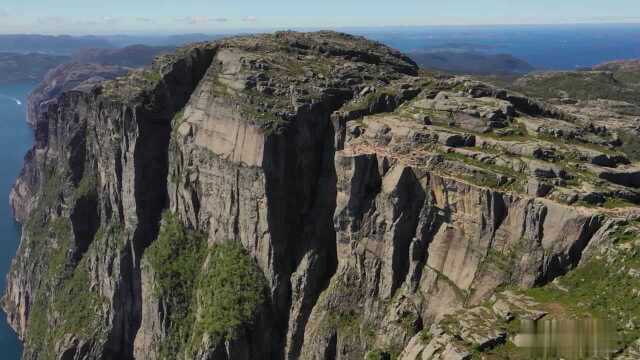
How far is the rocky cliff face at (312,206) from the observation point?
205 ft

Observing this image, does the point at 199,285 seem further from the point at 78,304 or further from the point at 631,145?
the point at 631,145

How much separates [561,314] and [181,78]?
75781mm

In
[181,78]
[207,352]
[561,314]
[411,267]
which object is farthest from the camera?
[181,78]

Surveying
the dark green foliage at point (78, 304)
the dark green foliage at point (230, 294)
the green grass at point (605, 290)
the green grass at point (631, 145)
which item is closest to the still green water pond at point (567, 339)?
the green grass at point (605, 290)

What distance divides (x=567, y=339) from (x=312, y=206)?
4247 centimetres

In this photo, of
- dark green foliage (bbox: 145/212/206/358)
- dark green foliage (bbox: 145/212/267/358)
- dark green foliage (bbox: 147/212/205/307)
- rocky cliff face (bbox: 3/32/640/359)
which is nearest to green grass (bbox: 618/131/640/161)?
rocky cliff face (bbox: 3/32/640/359)

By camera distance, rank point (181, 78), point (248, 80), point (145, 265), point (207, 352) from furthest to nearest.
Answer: point (181, 78)
point (145, 265)
point (248, 80)
point (207, 352)

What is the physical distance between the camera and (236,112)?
85.8 m

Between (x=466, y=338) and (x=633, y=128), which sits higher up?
(x=633, y=128)

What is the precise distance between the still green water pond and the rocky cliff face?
2788mm

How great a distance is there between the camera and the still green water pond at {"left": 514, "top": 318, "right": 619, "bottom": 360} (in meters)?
48.1

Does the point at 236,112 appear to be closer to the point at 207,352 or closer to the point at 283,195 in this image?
the point at 283,195

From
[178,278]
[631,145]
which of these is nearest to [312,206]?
[178,278]

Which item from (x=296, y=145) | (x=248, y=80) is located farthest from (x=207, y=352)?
(x=248, y=80)
